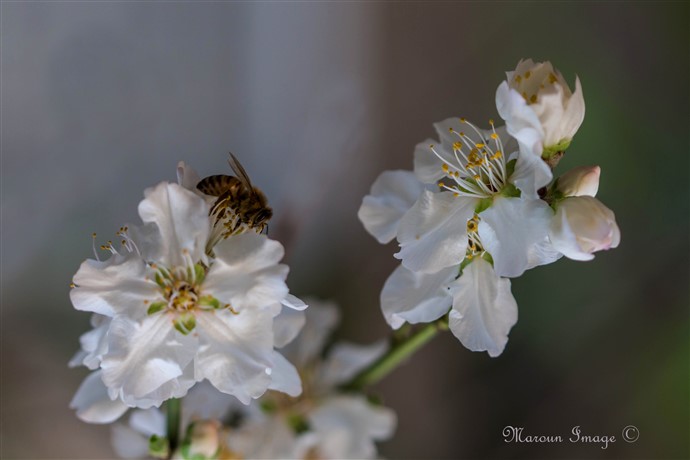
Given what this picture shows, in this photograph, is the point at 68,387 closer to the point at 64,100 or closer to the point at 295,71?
the point at 64,100

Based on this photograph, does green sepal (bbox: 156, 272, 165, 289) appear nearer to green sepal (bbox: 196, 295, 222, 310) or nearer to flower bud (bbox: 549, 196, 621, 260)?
green sepal (bbox: 196, 295, 222, 310)

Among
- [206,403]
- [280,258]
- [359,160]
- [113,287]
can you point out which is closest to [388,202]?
[280,258]

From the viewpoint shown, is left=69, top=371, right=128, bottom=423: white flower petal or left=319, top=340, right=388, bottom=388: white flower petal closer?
left=69, top=371, right=128, bottom=423: white flower petal

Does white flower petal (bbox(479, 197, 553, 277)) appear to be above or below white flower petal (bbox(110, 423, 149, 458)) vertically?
above

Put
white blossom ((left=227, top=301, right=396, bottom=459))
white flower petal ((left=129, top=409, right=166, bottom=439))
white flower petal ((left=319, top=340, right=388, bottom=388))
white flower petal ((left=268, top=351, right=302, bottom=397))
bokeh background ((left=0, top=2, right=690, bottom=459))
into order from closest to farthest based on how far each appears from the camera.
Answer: white flower petal ((left=268, top=351, right=302, bottom=397)), white flower petal ((left=129, top=409, right=166, bottom=439)), white blossom ((left=227, top=301, right=396, bottom=459)), white flower petal ((left=319, top=340, right=388, bottom=388)), bokeh background ((left=0, top=2, right=690, bottom=459))

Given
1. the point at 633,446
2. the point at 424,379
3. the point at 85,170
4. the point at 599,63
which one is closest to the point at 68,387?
the point at 85,170

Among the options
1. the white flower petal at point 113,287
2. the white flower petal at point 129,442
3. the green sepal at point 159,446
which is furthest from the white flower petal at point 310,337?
the white flower petal at point 113,287

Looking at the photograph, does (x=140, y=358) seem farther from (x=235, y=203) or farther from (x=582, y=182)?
(x=582, y=182)

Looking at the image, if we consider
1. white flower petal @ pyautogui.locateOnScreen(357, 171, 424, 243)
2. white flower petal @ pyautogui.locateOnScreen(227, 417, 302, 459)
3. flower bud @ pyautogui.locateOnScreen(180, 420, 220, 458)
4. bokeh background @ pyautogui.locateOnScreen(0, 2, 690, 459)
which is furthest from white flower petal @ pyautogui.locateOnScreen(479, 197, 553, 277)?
bokeh background @ pyautogui.locateOnScreen(0, 2, 690, 459)
